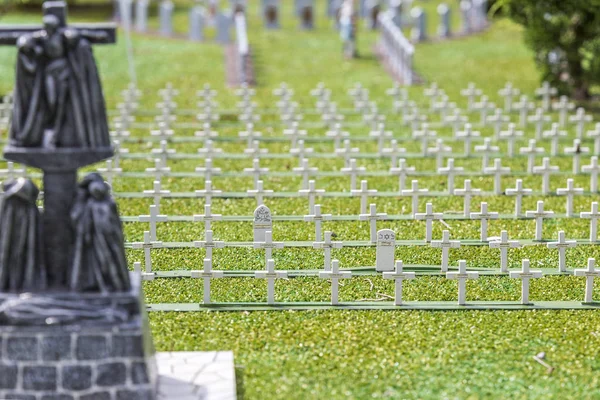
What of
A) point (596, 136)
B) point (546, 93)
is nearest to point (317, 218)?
point (596, 136)

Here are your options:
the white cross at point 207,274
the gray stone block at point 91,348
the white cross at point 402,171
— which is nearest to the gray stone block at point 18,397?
the gray stone block at point 91,348

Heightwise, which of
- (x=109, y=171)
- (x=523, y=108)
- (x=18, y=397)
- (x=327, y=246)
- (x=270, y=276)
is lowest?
(x=18, y=397)

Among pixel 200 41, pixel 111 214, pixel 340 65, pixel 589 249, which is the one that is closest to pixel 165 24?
pixel 200 41

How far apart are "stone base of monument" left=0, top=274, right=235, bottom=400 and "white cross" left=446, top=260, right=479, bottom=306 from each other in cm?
409

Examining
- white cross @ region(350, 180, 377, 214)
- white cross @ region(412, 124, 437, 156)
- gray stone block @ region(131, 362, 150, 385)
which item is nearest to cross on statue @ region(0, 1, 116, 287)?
gray stone block @ region(131, 362, 150, 385)

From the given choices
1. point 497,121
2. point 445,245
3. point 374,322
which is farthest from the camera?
point 497,121

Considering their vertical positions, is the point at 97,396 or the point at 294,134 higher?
the point at 294,134

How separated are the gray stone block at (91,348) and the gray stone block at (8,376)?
554 millimetres

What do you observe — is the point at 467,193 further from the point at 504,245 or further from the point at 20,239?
the point at 20,239

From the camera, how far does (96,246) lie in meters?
9.62

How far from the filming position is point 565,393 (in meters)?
10.4

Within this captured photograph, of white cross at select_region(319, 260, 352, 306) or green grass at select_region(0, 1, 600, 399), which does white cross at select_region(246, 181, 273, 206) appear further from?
white cross at select_region(319, 260, 352, 306)

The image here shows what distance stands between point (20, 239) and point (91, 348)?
1.10 meters

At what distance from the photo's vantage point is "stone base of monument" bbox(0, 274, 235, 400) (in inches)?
372
